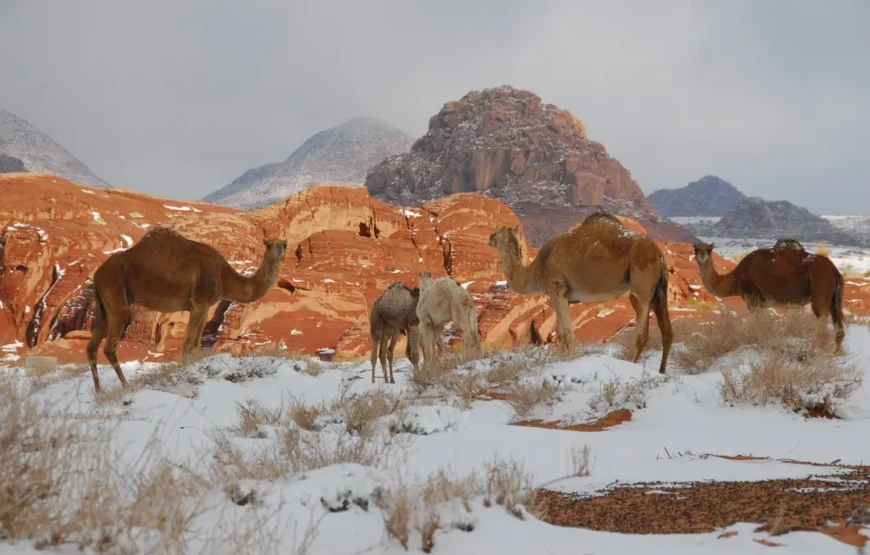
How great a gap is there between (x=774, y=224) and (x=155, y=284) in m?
141

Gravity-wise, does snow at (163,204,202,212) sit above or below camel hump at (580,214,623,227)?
above

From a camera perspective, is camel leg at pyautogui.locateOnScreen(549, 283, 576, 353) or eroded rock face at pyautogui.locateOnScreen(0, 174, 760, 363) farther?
eroded rock face at pyautogui.locateOnScreen(0, 174, 760, 363)

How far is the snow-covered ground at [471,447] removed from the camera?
8.44 feet

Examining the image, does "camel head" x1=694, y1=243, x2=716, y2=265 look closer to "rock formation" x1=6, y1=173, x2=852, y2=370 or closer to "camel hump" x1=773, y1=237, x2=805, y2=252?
"camel hump" x1=773, y1=237, x2=805, y2=252

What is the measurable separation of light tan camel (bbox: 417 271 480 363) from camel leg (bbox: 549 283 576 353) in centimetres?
198

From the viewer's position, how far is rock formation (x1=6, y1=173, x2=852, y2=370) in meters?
28.1

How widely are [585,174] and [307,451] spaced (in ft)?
385

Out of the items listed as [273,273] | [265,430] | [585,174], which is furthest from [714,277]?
[585,174]

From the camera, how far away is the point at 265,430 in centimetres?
527

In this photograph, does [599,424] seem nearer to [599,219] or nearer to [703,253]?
[599,219]

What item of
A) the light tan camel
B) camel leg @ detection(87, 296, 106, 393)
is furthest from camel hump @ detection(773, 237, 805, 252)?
camel leg @ detection(87, 296, 106, 393)

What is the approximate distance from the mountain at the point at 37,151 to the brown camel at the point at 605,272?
393 feet

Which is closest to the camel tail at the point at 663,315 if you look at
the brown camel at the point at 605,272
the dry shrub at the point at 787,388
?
the brown camel at the point at 605,272

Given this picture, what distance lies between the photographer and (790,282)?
1117 centimetres
